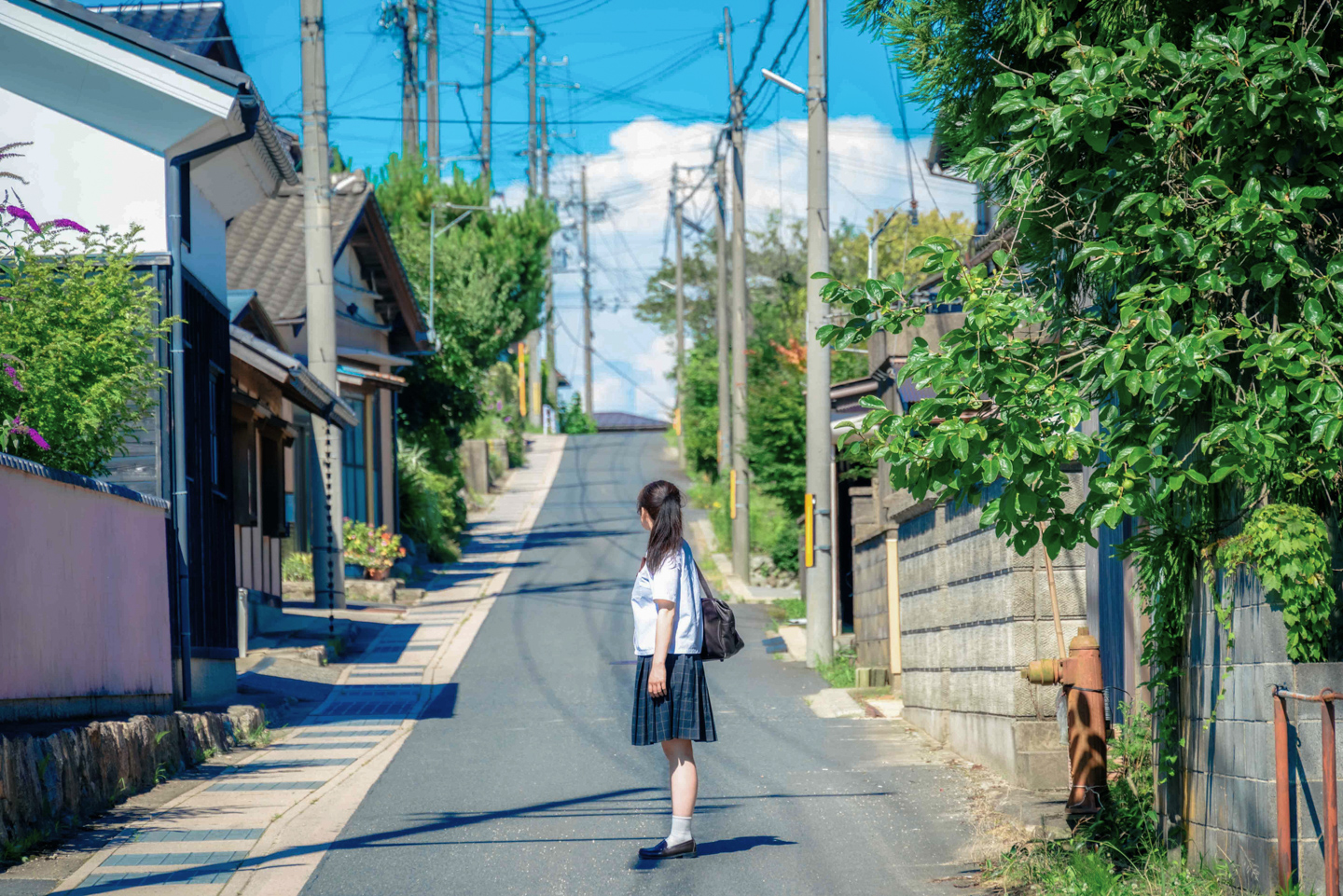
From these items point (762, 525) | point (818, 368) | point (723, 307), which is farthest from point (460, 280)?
point (818, 368)

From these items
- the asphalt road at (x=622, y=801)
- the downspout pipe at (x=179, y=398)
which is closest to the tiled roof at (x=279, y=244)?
the asphalt road at (x=622, y=801)

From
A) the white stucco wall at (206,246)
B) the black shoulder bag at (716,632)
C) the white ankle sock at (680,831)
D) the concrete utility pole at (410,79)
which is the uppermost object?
the concrete utility pole at (410,79)

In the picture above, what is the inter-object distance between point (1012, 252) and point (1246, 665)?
190 cm

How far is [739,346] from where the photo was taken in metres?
23.4

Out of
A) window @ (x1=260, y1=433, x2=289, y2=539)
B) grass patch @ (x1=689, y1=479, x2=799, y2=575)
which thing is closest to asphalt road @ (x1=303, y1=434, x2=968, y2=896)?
window @ (x1=260, y1=433, x2=289, y2=539)

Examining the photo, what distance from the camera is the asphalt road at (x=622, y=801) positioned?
566cm

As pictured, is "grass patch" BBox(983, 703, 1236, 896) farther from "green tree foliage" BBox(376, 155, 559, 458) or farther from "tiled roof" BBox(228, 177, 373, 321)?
"green tree foliage" BBox(376, 155, 559, 458)

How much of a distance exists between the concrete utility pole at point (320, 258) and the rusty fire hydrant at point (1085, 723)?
1250 centimetres

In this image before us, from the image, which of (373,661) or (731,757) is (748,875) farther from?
(373,661)

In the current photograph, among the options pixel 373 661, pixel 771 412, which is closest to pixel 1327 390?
pixel 373 661

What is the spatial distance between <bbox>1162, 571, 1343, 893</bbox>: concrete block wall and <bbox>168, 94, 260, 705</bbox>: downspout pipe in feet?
25.5

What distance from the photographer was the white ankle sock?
5.88 m

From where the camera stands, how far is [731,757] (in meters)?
8.94

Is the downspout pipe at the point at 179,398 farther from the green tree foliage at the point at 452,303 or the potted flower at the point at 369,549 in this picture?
the green tree foliage at the point at 452,303
